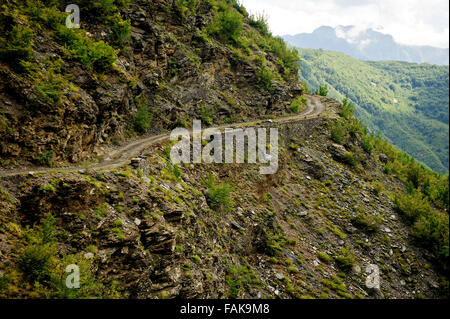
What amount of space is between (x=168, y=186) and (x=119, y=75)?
12.6m

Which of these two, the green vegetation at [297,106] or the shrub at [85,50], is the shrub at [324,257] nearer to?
the shrub at [85,50]

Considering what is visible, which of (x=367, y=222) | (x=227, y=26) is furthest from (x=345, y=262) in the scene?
(x=227, y=26)

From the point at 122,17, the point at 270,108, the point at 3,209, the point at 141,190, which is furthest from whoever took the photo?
the point at 270,108

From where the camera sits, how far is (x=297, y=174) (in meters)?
31.3

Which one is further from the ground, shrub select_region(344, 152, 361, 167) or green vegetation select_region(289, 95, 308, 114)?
green vegetation select_region(289, 95, 308, 114)

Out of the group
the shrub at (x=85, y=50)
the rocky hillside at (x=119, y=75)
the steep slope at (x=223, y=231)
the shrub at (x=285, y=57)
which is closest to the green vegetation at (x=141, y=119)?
the rocky hillside at (x=119, y=75)

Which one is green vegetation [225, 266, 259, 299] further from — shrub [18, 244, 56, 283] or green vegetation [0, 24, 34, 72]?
green vegetation [0, 24, 34, 72]

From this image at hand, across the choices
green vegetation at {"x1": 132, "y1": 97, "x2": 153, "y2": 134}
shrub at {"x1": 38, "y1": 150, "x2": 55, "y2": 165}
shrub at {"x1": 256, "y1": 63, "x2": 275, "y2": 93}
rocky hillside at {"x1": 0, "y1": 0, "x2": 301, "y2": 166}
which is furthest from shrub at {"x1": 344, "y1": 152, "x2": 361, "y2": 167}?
shrub at {"x1": 38, "y1": 150, "x2": 55, "y2": 165}

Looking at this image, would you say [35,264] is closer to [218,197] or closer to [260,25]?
[218,197]

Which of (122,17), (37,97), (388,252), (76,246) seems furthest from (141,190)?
(388,252)

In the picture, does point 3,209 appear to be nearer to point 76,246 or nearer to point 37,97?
point 76,246

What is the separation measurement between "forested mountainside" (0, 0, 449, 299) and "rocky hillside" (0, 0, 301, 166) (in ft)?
0.40

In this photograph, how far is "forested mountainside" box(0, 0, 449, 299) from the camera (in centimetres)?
1049

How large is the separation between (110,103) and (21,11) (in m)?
7.64
